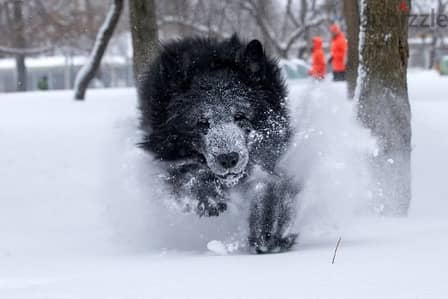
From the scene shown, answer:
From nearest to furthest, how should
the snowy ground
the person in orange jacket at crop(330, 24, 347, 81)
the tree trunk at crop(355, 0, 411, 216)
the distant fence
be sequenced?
the snowy ground → the tree trunk at crop(355, 0, 411, 216) → the person in orange jacket at crop(330, 24, 347, 81) → the distant fence

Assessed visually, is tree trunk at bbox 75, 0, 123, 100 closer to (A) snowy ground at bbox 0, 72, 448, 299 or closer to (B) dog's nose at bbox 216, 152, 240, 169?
(A) snowy ground at bbox 0, 72, 448, 299

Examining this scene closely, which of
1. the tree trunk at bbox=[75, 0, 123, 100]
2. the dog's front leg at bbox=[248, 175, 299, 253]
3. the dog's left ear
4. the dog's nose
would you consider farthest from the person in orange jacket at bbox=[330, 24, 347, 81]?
the dog's nose

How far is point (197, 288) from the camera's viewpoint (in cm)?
342

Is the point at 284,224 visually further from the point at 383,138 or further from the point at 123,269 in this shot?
the point at 383,138

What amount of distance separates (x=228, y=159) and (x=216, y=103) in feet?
2.00

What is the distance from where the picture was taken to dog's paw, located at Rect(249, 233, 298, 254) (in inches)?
195

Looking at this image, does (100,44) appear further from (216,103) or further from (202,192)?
(202,192)

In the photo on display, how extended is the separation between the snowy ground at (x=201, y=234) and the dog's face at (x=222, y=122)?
0.45 meters

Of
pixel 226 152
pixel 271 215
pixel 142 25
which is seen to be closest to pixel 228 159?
pixel 226 152

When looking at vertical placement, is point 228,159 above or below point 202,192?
above

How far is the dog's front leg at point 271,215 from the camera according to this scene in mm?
4973

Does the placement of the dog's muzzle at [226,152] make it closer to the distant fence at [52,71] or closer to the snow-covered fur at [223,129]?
the snow-covered fur at [223,129]

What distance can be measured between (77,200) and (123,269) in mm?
4645

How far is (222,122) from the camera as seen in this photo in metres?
5.17
